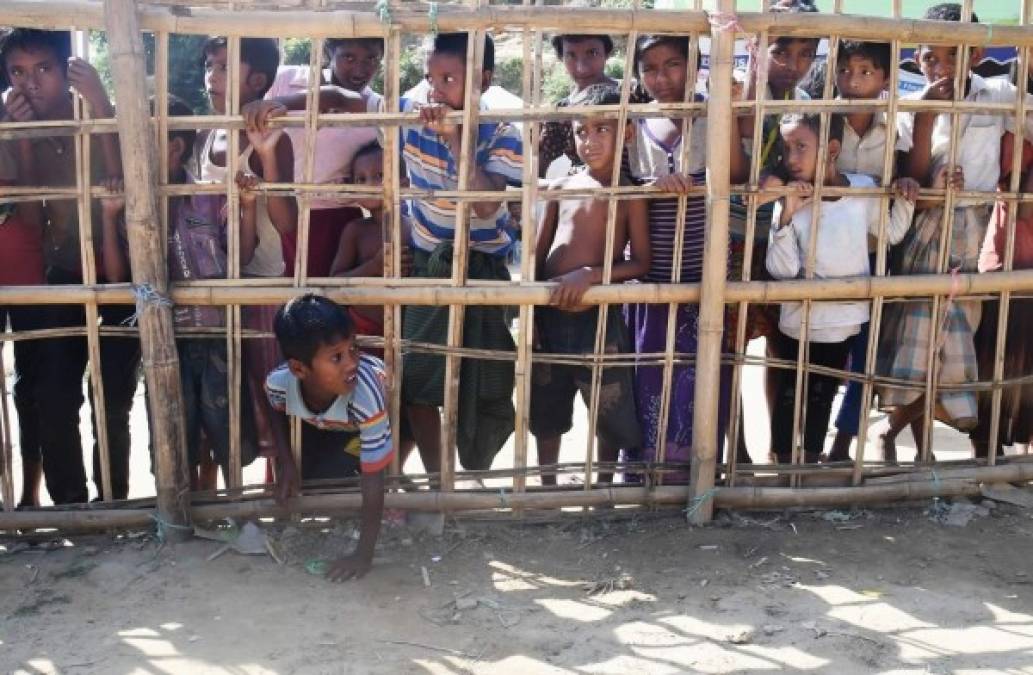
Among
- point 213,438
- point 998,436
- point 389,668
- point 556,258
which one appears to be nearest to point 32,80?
point 213,438

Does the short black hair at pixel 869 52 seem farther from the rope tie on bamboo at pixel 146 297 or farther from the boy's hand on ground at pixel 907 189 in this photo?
the rope tie on bamboo at pixel 146 297

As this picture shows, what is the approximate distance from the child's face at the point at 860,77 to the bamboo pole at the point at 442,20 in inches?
5.2

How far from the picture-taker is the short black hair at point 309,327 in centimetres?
305

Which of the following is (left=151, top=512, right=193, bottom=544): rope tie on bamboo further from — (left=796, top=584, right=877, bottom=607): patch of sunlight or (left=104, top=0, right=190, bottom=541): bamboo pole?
(left=796, top=584, right=877, bottom=607): patch of sunlight

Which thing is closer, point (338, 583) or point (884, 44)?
point (338, 583)

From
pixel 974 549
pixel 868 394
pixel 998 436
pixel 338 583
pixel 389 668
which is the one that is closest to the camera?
pixel 389 668

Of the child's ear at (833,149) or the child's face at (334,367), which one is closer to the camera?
the child's face at (334,367)

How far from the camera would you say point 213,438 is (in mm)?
3553

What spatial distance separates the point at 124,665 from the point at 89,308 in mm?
1153

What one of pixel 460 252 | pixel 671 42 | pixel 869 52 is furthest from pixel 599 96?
pixel 869 52

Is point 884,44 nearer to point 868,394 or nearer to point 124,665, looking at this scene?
point 868,394

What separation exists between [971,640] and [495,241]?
6.01 feet

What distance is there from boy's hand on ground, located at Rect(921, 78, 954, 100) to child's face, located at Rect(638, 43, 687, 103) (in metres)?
0.88

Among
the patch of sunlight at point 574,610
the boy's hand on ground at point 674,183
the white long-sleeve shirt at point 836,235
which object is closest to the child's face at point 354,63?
the boy's hand on ground at point 674,183
